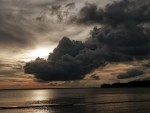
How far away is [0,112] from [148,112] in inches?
2187

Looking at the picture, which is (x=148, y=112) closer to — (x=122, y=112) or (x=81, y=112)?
(x=122, y=112)

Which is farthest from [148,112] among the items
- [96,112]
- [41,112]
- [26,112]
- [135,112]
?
[26,112]

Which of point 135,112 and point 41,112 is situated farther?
point 41,112

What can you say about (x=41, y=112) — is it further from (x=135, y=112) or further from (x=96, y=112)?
(x=135, y=112)

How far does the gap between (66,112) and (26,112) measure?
16.0 meters

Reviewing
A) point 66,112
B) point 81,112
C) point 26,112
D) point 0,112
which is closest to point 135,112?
point 81,112

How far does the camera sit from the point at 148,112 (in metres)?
78.9

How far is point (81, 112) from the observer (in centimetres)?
8200

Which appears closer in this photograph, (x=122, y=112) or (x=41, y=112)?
(x=122, y=112)

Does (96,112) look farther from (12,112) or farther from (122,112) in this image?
(12,112)

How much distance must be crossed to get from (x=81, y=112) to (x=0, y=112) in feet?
103

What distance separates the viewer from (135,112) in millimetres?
80438

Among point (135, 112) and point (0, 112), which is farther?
point (0, 112)

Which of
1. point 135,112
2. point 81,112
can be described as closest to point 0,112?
point 81,112
